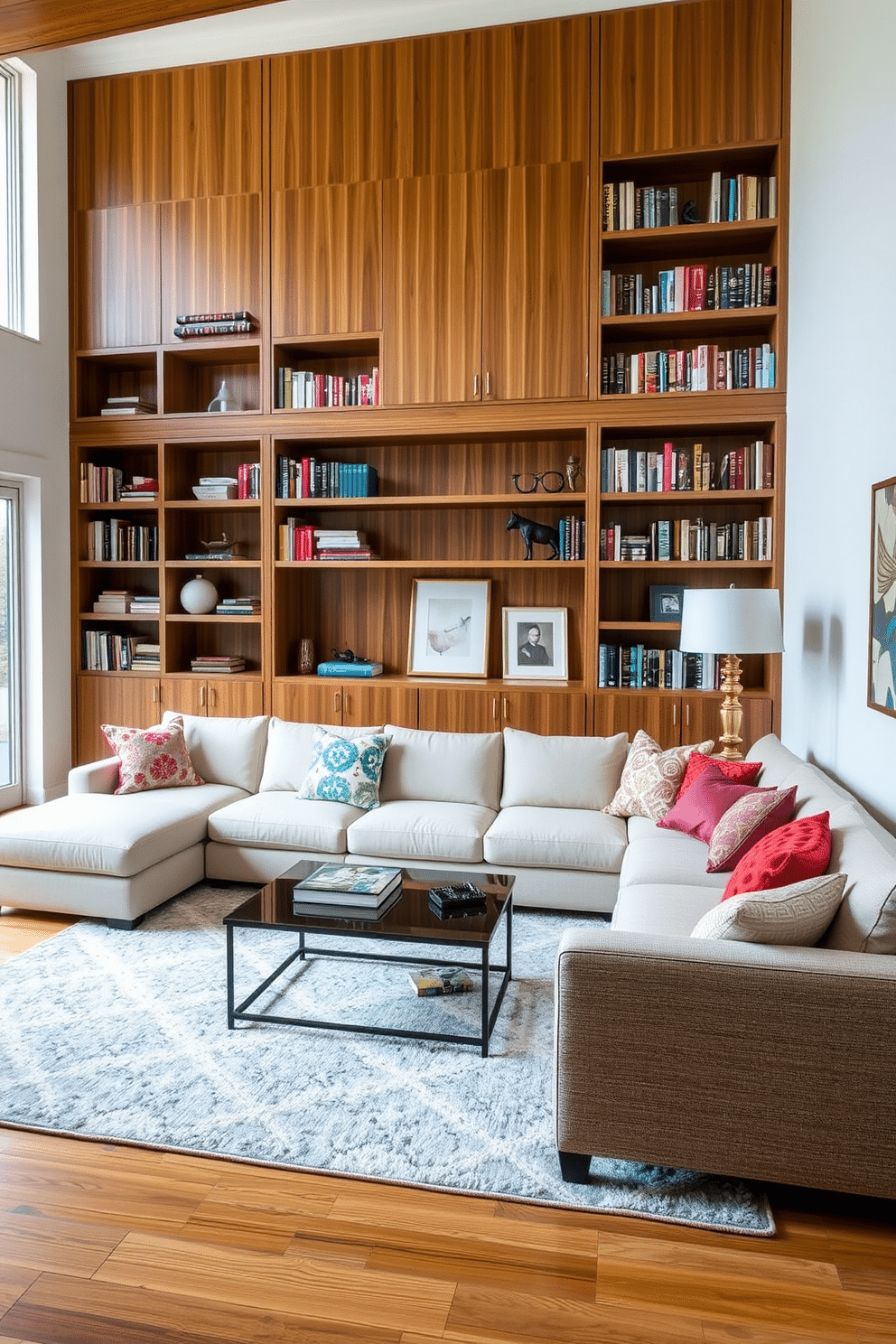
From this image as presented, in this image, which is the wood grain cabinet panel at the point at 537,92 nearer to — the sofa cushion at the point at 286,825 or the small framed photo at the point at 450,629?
the small framed photo at the point at 450,629

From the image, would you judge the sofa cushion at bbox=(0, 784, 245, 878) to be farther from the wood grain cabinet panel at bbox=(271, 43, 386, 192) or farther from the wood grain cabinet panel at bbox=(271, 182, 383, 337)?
the wood grain cabinet panel at bbox=(271, 43, 386, 192)

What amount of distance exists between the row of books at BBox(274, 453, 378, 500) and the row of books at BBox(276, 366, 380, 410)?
0.31 metres

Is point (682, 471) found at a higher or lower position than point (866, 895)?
higher

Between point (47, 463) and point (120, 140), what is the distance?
1902mm

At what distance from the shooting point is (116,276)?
5.58 meters

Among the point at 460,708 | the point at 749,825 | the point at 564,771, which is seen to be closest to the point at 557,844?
the point at 564,771

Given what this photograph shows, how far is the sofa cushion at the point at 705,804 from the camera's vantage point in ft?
11.5

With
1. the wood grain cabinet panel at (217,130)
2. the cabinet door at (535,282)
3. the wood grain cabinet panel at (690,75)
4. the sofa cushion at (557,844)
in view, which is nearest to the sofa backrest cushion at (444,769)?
the sofa cushion at (557,844)

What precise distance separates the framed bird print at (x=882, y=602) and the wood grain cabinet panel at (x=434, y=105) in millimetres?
3091

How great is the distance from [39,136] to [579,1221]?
5.92 meters

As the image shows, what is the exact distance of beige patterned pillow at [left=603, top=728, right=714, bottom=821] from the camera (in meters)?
3.94

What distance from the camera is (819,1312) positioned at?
1825 mm

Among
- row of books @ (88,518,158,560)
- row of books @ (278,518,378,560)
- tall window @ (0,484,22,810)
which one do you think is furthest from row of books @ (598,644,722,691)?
tall window @ (0,484,22,810)

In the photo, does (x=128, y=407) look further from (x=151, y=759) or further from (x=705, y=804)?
(x=705, y=804)
